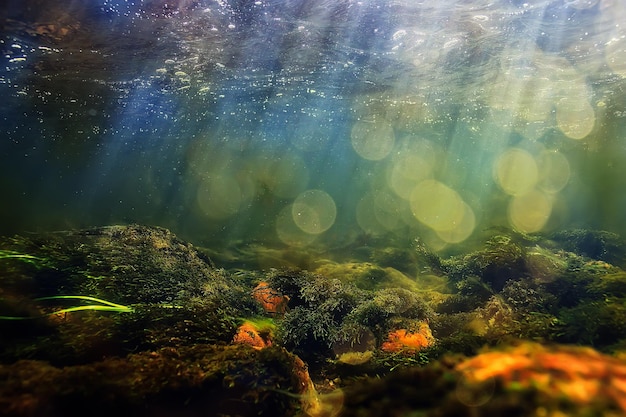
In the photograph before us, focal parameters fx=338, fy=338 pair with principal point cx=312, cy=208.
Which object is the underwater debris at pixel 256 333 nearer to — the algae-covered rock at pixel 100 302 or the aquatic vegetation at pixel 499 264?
the algae-covered rock at pixel 100 302

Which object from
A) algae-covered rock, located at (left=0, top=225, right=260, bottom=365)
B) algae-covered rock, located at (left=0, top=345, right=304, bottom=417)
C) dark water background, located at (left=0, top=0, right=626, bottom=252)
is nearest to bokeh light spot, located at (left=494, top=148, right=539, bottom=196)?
dark water background, located at (left=0, top=0, right=626, bottom=252)

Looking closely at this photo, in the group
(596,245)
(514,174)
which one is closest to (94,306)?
(596,245)

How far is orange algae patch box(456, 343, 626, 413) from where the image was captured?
1.69 m

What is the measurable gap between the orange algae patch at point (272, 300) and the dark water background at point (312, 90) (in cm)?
977

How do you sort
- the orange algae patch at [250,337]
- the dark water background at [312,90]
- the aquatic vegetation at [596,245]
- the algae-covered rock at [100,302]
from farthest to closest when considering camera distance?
the aquatic vegetation at [596,245]
the dark water background at [312,90]
the orange algae patch at [250,337]
the algae-covered rock at [100,302]

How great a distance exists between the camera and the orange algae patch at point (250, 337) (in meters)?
5.72

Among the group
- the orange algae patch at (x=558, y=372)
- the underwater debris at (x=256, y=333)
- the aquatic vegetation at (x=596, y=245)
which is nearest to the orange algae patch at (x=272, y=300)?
the underwater debris at (x=256, y=333)

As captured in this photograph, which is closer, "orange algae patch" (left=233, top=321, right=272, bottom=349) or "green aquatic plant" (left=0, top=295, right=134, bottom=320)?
"green aquatic plant" (left=0, top=295, right=134, bottom=320)

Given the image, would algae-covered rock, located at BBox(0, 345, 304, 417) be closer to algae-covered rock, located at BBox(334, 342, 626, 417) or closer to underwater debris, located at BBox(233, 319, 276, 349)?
algae-covered rock, located at BBox(334, 342, 626, 417)

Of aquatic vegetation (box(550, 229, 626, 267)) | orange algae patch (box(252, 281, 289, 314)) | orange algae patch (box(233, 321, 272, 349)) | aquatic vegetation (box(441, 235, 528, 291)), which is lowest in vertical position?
orange algae patch (box(252, 281, 289, 314))

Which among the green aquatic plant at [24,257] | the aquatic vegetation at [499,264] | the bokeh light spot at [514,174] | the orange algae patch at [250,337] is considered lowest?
the orange algae patch at [250,337]

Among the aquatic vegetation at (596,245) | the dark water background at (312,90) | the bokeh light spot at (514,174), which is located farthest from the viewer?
the bokeh light spot at (514,174)

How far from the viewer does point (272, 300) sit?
8969 millimetres

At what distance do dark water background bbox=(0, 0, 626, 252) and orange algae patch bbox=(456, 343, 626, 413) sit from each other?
12.7 metres
